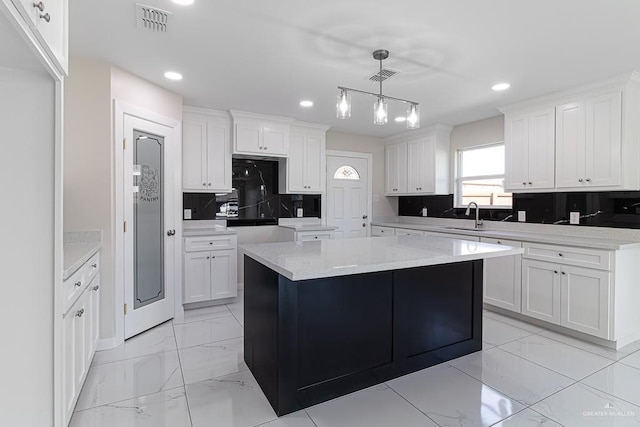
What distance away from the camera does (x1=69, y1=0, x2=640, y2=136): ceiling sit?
201 centimetres

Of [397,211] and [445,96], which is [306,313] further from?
[397,211]

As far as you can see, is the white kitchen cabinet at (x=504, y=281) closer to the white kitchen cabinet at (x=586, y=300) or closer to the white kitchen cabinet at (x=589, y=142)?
the white kitchen cabinet at (x=586, y=300)

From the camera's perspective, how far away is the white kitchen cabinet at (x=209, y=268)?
376 cm

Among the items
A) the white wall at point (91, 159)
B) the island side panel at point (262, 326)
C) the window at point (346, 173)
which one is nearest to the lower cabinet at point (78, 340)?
the white wall at point (91, 159)

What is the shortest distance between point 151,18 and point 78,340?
2088 millimetres

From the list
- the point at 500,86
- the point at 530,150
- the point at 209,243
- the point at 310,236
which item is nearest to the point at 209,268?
the point at 209,243

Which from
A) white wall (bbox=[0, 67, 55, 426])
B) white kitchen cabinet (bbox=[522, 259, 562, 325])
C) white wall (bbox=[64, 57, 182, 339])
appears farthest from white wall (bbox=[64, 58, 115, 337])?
white kitchen cabinet (bbox=[522, 259, 562, 325])

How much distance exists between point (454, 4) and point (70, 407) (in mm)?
3216

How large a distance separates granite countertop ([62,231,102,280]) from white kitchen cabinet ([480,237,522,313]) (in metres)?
3.76

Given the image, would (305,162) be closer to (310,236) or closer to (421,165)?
(310,236)

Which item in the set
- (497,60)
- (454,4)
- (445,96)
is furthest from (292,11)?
(445,96)

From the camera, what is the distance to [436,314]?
8.18 feet

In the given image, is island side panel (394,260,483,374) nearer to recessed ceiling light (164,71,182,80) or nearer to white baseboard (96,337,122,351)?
white baseboard (96,337,122,351)

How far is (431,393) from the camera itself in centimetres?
216
